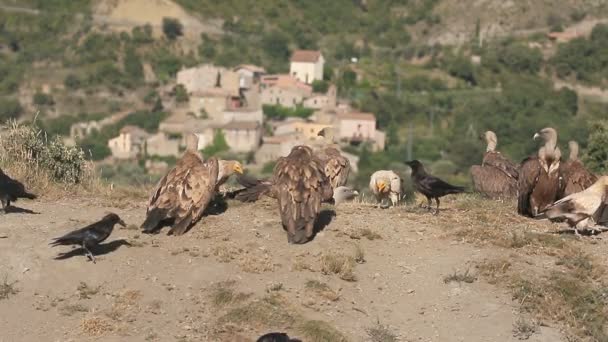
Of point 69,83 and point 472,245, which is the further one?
point 69,83

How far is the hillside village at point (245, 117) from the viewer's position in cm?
8962

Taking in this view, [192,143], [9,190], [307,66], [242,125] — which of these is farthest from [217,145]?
[9,190]

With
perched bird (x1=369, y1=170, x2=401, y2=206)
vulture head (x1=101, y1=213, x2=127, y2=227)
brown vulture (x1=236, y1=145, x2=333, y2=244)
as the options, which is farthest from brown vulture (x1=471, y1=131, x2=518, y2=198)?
vulture head (x1=101, y1=213, x2=127, y2=227)

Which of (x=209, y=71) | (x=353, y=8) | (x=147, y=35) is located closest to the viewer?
(x=209, y=71)

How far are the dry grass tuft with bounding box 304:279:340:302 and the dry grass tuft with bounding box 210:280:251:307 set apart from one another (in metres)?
0.66

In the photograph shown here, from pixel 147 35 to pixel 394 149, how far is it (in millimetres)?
42587

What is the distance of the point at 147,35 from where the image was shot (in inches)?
4761

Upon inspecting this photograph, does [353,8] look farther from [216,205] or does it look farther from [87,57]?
[216,205]

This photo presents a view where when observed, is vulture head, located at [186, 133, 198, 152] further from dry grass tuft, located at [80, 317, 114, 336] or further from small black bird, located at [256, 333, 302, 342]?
small black bird, located at [256, 333, 302, 342]

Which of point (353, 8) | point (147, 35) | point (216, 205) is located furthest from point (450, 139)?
point (216, 205)

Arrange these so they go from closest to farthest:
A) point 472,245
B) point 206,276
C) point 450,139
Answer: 1. point 206,276
2. point 472,245
3. point 450,139

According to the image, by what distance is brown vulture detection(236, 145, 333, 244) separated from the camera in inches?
476

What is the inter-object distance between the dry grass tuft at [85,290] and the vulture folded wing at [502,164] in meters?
7.40

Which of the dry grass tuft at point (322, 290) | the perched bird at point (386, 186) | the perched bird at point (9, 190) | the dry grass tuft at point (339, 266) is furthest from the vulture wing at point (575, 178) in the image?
the perched bird at point (9, 190)
